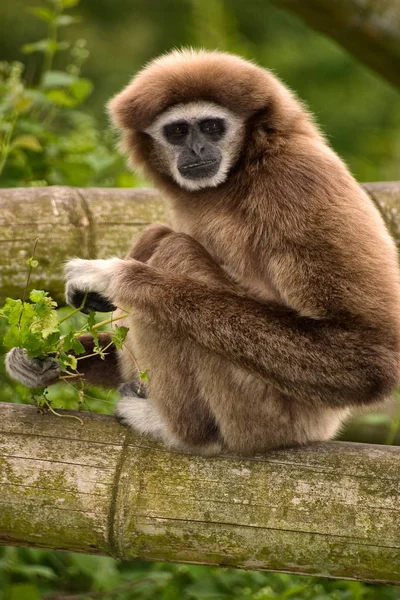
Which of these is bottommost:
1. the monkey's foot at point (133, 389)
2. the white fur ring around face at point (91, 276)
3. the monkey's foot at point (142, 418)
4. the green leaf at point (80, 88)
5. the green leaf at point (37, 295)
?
the monkey's foot at point (133, 389)

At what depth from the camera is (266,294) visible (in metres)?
5.10

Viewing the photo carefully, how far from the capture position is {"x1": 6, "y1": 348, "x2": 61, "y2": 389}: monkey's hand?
209 inches

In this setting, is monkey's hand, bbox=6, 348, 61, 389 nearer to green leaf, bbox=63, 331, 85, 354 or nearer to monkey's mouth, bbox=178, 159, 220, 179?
green leaf, bbox=63, 331, 85, 354

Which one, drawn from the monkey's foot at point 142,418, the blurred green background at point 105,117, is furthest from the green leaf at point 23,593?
the monkey's foot at point 142,418

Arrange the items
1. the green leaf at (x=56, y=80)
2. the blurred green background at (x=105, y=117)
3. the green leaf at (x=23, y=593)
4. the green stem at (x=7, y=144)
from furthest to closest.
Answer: the green leaf at (x=56, y=80) < the green stem at (x=7, y=144) < the blurred green background at (x=105, y=117) < the green leaf at (x=23, y=593)

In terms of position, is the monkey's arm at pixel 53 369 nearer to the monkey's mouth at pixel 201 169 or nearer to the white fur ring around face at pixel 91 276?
the white fur ring around face at pixel 91 276

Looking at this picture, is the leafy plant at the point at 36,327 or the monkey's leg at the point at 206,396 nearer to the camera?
the leafy plant at the point at 36,327

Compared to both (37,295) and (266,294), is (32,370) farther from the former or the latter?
(266,294)

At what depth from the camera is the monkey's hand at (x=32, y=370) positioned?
530 centimetres

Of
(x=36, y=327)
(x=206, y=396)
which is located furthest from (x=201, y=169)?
(x=36, y=327)

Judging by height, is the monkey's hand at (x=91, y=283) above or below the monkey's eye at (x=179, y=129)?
below

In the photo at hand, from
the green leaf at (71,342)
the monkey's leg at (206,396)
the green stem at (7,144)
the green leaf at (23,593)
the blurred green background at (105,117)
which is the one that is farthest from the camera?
the green stem at (7,144)

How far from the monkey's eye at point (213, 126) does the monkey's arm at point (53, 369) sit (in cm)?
138

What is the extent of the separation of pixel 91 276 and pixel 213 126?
3.77ft
